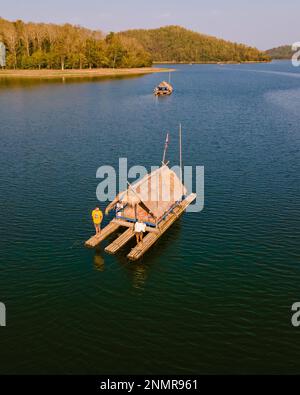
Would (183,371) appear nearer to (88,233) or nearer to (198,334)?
(198,334)

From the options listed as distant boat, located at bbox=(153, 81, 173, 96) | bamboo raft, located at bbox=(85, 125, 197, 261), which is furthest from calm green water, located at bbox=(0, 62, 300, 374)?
distant boat, located at bbox=(153, 81, 173, 96)

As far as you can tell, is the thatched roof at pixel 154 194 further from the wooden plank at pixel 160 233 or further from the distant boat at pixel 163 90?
the distant boat at pixel 163 90

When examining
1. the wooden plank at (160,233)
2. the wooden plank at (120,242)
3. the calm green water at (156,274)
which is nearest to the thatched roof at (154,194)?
the wooden plank at (160,233)

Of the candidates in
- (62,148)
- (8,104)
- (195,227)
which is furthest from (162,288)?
(8,104)

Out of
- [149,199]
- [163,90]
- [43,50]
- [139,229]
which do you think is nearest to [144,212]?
[149,199]
